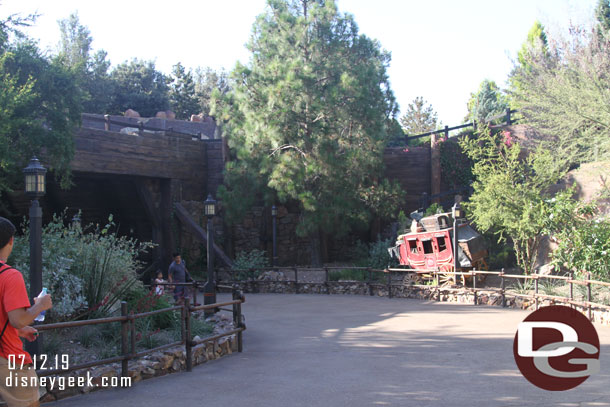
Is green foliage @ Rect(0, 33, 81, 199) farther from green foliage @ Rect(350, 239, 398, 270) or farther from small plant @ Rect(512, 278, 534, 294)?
small plant @ Rect(512, 278, 534, 294)

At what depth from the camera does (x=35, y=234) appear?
713 cm

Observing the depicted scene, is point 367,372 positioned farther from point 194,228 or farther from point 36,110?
point 194,228

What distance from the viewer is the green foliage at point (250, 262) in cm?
2144

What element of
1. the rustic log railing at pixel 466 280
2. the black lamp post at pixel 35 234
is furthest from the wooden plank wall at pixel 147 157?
the black lamp post at pixel 35 234

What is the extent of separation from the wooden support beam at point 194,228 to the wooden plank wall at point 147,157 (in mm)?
734

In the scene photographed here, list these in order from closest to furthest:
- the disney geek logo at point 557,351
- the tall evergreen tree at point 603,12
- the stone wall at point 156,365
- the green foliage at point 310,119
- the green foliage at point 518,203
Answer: the stone wall at point 156,365 < the disney geek logo at point 557,351 < the green foliage at point 518,203 < the green foliage at point 310,119 < the tall evergreen tree at point 603,12

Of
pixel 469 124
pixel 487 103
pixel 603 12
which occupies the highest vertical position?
pixel 603 12

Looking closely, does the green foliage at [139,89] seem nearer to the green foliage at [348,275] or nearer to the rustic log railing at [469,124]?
the rustic log railing at [469,124]

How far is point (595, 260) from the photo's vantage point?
44.2ft

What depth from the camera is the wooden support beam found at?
74.6ft

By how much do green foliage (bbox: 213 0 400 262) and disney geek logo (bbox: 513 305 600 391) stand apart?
11.1 meters

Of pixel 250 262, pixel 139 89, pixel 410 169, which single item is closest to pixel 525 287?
pixel 250 262

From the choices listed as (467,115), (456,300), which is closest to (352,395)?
(456,300)

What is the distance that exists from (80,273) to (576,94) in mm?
13585
